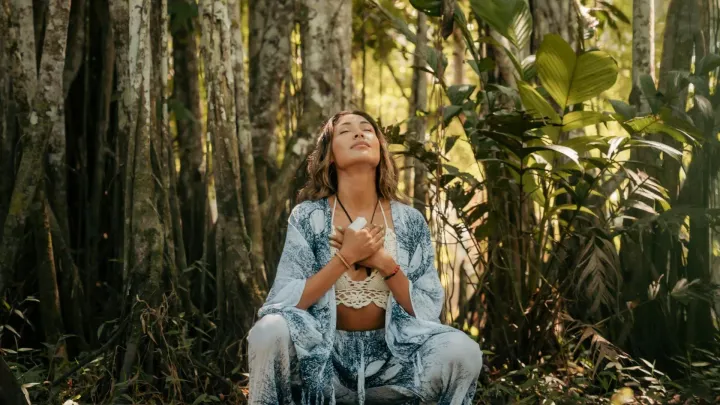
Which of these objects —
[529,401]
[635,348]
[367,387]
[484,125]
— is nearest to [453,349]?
[367,387]

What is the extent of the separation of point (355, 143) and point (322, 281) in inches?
17.9

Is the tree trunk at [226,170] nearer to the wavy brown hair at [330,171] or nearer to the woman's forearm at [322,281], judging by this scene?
the wavy brown hair at [330,171]

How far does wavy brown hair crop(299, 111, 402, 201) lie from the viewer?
3.35 m

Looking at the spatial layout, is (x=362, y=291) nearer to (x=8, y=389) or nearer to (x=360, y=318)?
(x=360, y=318)

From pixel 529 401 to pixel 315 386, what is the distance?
1.39m

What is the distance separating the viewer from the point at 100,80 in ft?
17.7

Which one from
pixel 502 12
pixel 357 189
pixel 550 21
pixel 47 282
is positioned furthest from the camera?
pixel 550 21

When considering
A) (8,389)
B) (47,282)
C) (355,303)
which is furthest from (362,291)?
(47,282)

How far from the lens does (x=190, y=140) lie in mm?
6184

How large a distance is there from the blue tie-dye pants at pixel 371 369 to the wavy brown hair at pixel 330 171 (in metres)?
0.46

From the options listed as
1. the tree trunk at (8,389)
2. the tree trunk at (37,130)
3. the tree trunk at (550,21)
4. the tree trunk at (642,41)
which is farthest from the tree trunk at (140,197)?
the tree trunk at (642,41)

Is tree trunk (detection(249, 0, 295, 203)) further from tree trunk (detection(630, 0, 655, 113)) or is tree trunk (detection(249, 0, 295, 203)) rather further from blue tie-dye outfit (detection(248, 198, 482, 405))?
blue tie-dye outfit (detection(248, 198, 482, 405))

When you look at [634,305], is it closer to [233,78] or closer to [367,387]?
[367,387]

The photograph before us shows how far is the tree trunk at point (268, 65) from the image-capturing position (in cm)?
587
